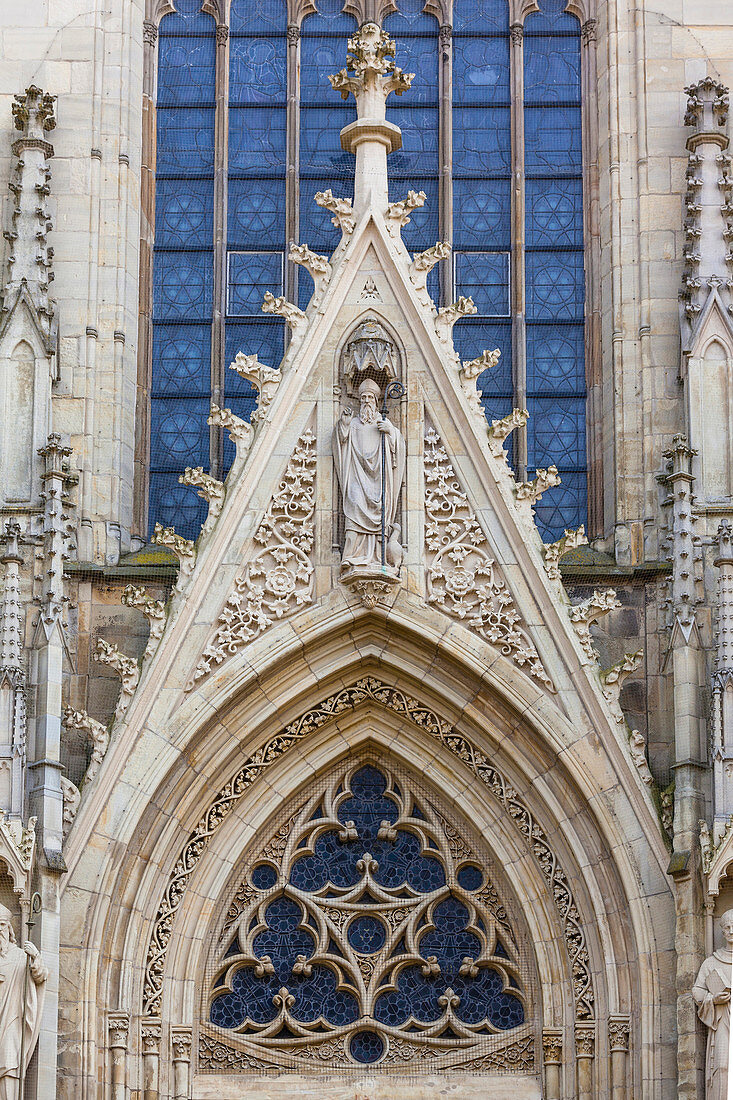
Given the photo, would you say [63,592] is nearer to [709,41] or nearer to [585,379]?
[585,379]

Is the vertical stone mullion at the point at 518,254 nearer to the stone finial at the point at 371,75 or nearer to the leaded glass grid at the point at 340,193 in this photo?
the leaded glass grid at the point at 340,193

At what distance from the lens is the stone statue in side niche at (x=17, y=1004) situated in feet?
50.6

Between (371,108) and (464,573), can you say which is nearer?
(464,573)

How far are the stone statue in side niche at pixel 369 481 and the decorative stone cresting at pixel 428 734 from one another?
855mm

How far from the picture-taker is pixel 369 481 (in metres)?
17.0

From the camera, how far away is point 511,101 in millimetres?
19219

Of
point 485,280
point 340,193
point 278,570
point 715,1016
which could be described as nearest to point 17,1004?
point 278,570

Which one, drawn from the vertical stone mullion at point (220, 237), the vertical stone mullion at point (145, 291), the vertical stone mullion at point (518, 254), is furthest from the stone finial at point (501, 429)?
the vertical stone mullion at point (145, 291)

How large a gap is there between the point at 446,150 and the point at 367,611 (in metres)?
3.86

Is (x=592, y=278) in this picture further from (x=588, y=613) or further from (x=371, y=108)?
(x=588, y=613)

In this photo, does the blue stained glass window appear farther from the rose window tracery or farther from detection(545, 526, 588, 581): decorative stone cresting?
the rose window tracery

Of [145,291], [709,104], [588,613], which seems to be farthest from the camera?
[145,291]

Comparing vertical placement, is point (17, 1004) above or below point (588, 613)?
below

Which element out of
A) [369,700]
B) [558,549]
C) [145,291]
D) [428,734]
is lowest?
[428,734]
